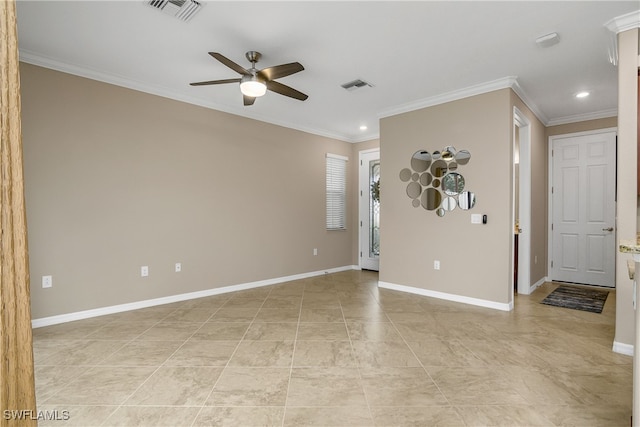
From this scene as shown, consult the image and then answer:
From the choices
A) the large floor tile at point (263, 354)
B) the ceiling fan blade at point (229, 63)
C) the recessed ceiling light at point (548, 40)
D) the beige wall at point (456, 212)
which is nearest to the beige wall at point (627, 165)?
the recessed ceiling light at point (548, 40)

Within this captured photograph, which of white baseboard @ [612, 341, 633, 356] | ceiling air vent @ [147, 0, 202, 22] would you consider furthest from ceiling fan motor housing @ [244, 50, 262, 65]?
white baseboard @ [612, 341, 633, 356]

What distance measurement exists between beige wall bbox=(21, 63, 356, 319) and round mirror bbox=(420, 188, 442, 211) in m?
2.21

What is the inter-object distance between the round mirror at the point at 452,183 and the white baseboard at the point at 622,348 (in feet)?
7.00

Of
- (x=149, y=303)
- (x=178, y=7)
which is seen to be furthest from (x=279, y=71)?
(x=149, y=303)

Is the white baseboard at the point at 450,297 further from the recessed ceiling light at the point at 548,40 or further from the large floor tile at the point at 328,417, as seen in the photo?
the recessed ceiling light at the point at 548,40

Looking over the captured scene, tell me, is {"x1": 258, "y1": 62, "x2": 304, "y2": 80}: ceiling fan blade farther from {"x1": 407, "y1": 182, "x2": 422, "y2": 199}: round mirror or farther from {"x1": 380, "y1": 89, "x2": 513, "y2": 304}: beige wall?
{"x1": 407, "y1": 182, "x2": 422, "y2": 199}: round mirror

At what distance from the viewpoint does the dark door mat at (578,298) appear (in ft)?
12.8

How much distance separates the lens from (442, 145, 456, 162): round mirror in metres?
4.15

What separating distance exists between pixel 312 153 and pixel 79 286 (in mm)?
3986

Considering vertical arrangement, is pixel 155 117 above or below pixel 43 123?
above

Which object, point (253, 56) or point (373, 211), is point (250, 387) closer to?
point (253, 56)

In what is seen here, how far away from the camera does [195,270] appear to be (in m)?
4.28

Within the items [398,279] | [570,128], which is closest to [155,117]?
[398,279]

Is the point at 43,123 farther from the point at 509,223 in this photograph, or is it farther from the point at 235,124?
the point at 509,223
